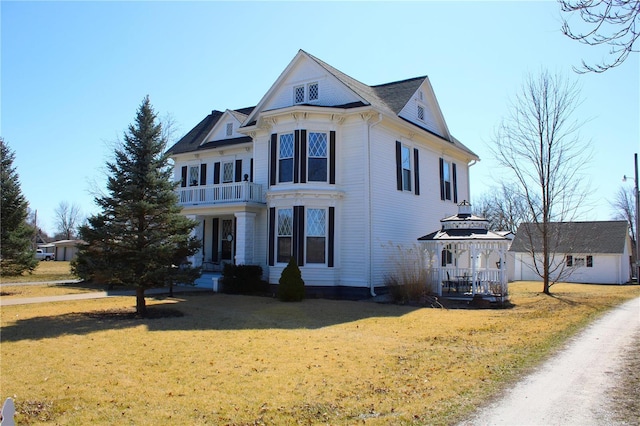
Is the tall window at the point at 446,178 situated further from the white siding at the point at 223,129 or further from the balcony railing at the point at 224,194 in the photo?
the white siding at the point at 223,129

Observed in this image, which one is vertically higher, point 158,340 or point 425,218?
point 425,218

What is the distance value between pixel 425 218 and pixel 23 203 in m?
19.0

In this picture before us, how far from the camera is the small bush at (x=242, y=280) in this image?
1962cm

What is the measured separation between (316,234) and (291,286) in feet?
9.57

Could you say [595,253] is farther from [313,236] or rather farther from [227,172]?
[227,172]

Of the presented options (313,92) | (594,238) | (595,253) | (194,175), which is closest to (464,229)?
(313,92)

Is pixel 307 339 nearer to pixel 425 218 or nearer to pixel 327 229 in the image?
pixel 327 229

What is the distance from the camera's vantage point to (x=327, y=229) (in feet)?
61.2

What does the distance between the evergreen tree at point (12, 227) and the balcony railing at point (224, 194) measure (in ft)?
23.8

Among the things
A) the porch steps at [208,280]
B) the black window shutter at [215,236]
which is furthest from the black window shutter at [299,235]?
the black window shutter at [215,236]

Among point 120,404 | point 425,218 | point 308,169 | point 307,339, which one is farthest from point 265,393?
point 425,218

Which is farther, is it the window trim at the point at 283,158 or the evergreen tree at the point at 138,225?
the window trim at the point at 283,158

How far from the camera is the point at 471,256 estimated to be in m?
18.9

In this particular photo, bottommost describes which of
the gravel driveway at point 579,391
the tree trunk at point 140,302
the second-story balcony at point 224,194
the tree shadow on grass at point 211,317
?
the gravel driveway at point 579,391
